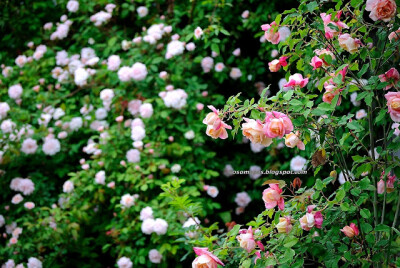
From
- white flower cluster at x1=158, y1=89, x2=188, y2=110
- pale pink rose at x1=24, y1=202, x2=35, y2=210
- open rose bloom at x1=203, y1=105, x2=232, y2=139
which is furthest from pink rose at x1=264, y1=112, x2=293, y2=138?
pale pink rose at x1=24, y1=202, x2=35, y2=210

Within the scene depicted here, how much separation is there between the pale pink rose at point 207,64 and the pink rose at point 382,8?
6.20 ft

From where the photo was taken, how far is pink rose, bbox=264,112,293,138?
130 centimetres

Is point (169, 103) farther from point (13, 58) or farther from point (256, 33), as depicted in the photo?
point (13, 58)

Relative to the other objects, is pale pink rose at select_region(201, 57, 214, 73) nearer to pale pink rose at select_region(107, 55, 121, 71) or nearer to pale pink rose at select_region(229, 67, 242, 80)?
pale pink rose at select_region(229, 67, 242, 80)

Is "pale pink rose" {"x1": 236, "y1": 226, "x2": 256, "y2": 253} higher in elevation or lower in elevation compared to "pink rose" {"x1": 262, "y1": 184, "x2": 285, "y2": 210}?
lower

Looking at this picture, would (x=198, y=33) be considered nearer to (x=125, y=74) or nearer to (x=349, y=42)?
(x=125, y=74)

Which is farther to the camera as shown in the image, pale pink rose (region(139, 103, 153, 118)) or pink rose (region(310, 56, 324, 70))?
pale pink rose (region(139, 103, 153, 118))

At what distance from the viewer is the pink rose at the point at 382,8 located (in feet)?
4.38

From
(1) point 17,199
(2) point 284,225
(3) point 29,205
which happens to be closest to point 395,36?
(2) point 284,225

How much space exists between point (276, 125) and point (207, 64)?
1.96 meters

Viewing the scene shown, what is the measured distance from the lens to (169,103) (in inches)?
118

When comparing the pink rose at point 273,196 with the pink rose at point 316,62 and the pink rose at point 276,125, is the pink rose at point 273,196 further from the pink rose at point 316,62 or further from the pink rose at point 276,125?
the pink rose at point 316,62

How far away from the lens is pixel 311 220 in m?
1.42

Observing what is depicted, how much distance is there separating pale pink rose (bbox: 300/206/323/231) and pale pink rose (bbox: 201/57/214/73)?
1878 mm
